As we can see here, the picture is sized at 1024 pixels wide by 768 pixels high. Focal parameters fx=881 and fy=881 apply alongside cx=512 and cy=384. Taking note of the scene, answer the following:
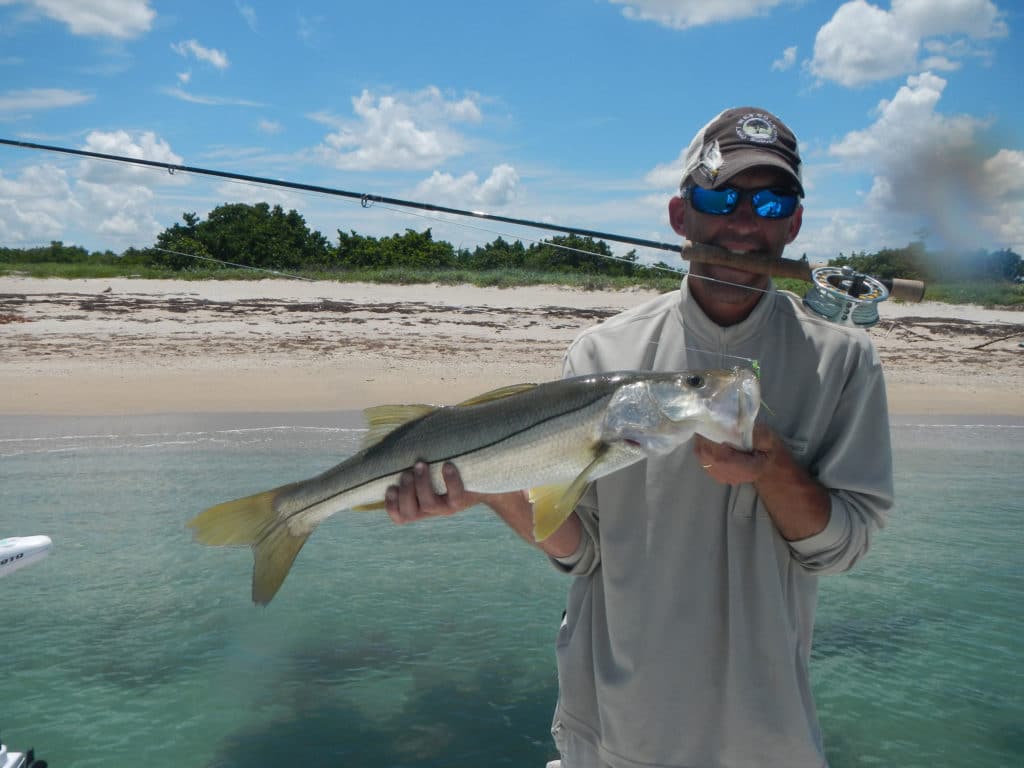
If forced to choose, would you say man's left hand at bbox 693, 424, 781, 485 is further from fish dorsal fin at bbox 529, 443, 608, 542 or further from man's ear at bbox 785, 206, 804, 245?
man's ear at bbox 785, 206, 804, 245

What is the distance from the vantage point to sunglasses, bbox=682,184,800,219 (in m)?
2.47

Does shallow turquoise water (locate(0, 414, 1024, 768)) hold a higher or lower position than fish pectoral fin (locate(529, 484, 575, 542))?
lower

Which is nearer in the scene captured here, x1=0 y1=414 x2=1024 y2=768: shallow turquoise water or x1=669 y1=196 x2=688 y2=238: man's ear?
x1=669 y1=196 x2=688 y2=238: man's ear

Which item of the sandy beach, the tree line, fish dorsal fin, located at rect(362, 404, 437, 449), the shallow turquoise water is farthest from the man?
the tree line

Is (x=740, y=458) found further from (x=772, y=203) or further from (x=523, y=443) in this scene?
(x=772, y=203)

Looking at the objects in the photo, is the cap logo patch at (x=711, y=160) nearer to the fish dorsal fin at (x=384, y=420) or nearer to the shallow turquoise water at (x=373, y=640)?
the fish dorsal fin at (x=384, y=420)

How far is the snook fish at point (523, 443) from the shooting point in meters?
2.15

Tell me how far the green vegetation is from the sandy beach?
1201mm

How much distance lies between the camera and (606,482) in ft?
7.97

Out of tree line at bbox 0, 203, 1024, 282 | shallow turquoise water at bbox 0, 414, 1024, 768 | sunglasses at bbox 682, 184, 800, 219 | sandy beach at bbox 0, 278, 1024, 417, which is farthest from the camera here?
tree line at bbox 0, 203, 1024, 282

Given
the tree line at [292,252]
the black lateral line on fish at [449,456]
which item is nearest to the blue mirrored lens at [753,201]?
the black lateral line on fish at [449,456]

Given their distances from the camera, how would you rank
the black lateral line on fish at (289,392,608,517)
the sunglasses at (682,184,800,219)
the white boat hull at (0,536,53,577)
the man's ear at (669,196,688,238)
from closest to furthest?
the black lateral line on fish at (289,392,608,517)
the sunglasses at (682,184,800,219)
the man's ear at (669,196,688,238)
the white boat hull at (0,536,53,577)

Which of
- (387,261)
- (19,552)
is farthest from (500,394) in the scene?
(387,261)

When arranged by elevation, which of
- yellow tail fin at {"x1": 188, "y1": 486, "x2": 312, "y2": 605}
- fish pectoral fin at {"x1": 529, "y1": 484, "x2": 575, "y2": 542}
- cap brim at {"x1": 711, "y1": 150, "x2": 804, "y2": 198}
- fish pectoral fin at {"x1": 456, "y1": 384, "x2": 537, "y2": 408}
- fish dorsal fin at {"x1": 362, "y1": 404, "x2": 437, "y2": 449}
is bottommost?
yellow tail fin at {"x1": 188, "y1": 486, "x2": 312, "y2": 605}
